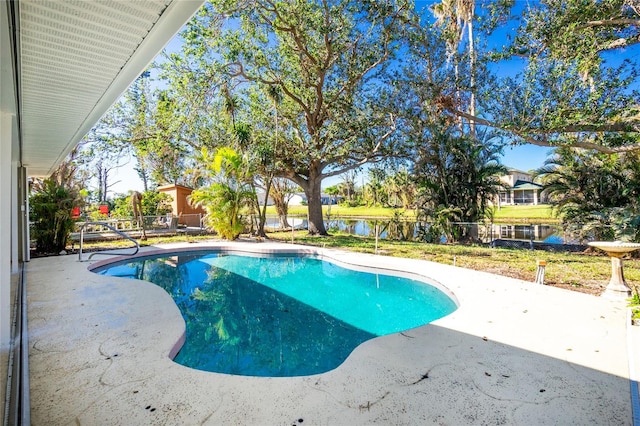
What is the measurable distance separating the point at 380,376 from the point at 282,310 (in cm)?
307

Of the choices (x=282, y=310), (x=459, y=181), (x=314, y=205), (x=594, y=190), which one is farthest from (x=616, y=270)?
(x=314, y=205)

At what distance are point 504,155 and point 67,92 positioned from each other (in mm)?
13998

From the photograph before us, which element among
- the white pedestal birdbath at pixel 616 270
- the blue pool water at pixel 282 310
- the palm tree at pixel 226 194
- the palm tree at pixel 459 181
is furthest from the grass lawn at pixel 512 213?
the blue pool water at pixel 282 310

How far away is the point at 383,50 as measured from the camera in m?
12.3

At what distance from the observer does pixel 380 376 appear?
9.16 feet

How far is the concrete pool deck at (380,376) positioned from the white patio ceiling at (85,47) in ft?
9.47

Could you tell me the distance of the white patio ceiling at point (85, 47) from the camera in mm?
2230

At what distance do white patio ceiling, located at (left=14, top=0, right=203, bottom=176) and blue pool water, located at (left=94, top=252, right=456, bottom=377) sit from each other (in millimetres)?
3230

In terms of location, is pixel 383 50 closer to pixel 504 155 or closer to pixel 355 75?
pixel 355 75

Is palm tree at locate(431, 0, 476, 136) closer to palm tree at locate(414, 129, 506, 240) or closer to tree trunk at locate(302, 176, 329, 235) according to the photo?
palm tree at locate(414, 129, 506, 240)

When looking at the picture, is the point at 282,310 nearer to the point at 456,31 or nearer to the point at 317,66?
the point at 317,66

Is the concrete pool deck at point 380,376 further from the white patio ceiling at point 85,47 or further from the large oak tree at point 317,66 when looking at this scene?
the large oak tree at point 317,66

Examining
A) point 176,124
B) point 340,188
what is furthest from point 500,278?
point 340,188

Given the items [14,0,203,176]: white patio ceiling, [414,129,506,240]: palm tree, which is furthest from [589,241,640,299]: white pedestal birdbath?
[414,129,506,240]: palm tree
